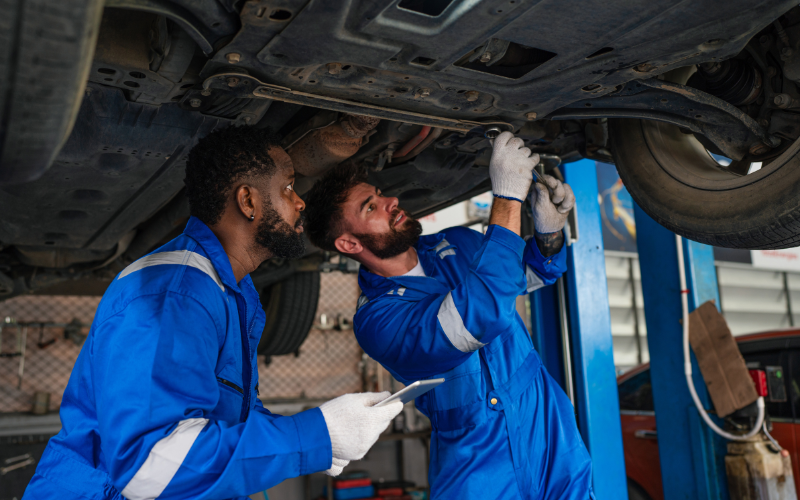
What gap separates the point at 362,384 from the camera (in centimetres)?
621

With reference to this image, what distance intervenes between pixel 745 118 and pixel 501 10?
752 millimetres

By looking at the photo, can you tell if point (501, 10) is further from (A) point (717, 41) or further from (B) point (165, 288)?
(B) point (165, 288)

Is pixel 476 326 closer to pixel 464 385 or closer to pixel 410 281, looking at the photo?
pixel 464 385

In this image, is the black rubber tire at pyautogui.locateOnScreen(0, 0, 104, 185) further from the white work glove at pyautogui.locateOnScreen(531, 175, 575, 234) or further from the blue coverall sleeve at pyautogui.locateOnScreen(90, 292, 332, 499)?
the white work glove at pyautogui.locateOnScreen(531, 175, 575, 234)

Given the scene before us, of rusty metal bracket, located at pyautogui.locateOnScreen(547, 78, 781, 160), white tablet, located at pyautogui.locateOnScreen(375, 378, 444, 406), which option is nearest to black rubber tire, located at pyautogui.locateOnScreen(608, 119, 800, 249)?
rusty metal bracket, located at pyautogui.locateOnScreen(547, 78, 781, 160)

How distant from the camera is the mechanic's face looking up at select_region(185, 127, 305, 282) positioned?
4.67 feet

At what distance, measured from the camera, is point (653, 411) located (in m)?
3.51

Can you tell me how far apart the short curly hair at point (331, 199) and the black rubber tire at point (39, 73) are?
1.18 m

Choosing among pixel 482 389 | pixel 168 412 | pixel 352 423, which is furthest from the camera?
pixel 482 389

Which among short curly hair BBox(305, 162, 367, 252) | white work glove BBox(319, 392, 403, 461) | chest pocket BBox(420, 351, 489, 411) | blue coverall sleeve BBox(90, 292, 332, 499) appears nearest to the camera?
blue coverall sleeve BBox(90, 292, 332, 499)

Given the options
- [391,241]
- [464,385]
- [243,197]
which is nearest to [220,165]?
[243,197]

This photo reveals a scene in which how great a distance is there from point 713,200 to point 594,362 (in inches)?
56.4

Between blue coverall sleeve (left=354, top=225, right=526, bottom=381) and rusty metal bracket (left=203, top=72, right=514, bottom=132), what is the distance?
1.06ft

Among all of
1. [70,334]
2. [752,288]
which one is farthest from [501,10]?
[752,288]
